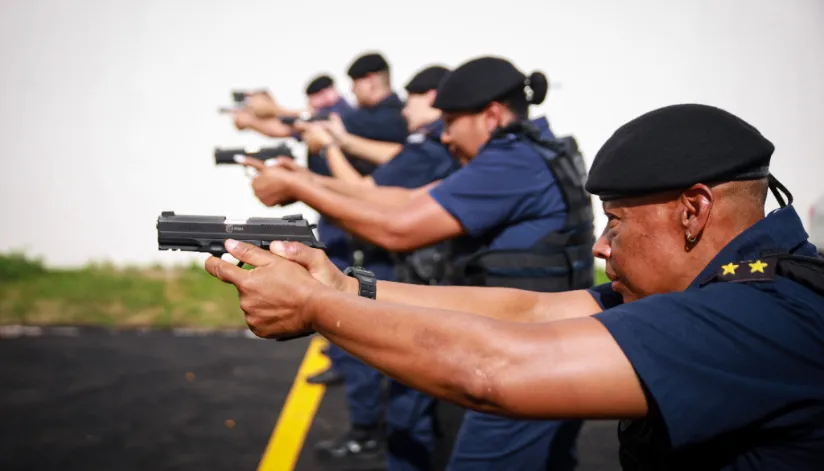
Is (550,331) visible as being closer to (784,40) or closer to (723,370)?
(723,370)

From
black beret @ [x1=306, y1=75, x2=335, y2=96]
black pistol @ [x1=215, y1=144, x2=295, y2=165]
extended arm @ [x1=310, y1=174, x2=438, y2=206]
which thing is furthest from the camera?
black beret @ [x1=306, y1=75, x2=335, y2=96]

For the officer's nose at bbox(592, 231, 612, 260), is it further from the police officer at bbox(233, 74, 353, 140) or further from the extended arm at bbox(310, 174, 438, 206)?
the police officer at bbox(233, 74, 353, 140)

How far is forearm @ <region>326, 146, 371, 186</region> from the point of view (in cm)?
503

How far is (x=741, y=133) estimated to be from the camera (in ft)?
5.16

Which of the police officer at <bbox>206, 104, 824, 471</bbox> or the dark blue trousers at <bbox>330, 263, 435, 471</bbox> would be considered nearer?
the police officer at <bbox>206, 104, 824, 471</bbox>

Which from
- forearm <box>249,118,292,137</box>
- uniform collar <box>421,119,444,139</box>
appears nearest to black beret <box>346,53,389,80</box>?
uniform collar <box>421,119,444,139</box>

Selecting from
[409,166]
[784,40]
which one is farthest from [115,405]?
[784,40]

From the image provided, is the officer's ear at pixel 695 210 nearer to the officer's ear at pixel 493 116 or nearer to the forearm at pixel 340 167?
the officer's ear at pixel 493 116

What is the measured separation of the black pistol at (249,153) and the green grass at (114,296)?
3.22 m

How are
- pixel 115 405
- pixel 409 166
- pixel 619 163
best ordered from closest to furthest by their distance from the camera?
pixel 619 163, pixel 409 166, pixel 115 405

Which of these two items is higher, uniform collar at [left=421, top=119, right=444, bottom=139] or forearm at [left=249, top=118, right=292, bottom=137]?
uniform collar at [left=421, top=119, right=444, bottom=139]

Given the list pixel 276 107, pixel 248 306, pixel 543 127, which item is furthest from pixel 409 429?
pixel 276 107

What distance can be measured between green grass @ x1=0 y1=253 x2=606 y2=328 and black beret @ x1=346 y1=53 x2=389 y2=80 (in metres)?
2.86

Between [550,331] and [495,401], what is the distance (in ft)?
0.57
